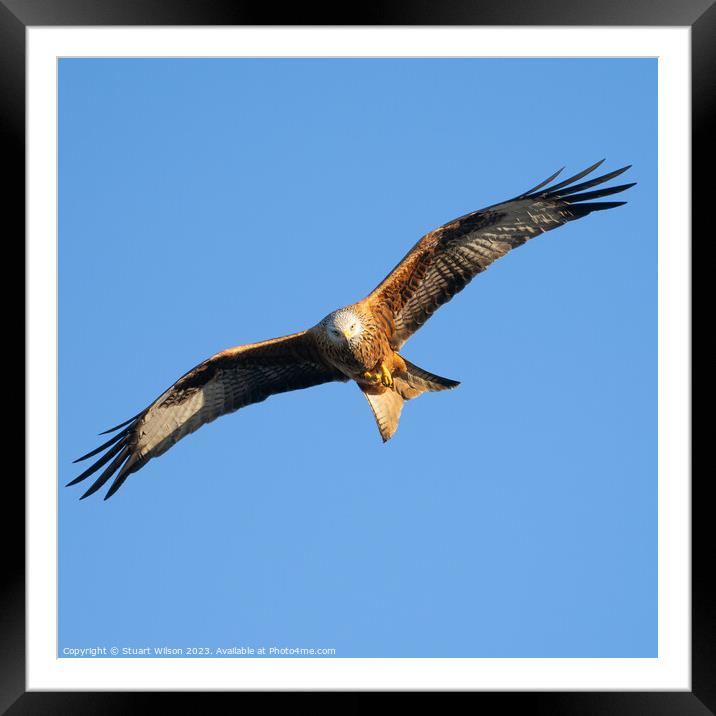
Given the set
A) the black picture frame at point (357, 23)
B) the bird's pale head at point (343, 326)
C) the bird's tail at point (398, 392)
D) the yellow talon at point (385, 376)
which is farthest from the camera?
the bird's tail at point (398, 392)

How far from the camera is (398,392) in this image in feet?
25.4

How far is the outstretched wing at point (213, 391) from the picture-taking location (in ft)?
25.5

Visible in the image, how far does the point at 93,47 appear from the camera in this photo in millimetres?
6668

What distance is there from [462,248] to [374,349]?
0.96m

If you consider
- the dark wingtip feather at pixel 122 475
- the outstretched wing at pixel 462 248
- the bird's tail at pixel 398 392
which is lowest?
the dark wingtip feather at pixel 122 475

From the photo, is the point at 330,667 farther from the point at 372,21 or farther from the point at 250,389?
the point at 372,21

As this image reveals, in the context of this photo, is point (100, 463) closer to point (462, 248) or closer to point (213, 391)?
point (213, 391)

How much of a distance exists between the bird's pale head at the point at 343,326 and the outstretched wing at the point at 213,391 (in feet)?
1.44

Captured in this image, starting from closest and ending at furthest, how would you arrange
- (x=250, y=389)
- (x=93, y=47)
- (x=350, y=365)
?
(x=93, y=47) → (x=350, y=365) → (x=250, y=389)

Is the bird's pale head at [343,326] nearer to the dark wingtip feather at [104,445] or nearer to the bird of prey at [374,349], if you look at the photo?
the bird of prey at [374,349]

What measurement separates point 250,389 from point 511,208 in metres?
2.32

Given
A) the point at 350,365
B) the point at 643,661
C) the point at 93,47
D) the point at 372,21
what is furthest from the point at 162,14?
the point at 643,661

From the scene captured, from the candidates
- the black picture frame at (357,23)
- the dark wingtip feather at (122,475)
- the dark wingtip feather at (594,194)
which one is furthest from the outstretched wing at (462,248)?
the dark wingtip feather at (122,475)

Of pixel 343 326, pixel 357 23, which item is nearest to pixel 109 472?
pixel 343 326
